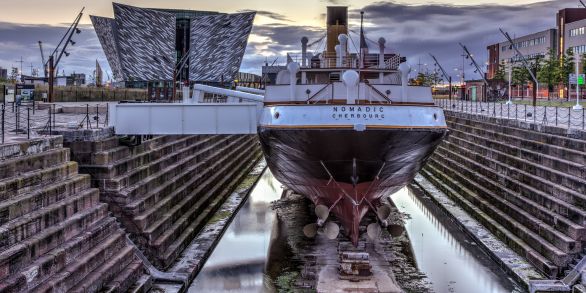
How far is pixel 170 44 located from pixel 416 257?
307 ft

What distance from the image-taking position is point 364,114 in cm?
1698

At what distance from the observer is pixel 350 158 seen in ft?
56.6

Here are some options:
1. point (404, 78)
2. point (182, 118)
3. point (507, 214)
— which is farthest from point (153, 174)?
point (507, 214)

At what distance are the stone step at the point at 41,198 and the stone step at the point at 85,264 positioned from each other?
145cm

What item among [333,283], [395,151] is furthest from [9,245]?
[395,151]

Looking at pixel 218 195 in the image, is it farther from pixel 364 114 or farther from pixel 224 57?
pixel 224 57

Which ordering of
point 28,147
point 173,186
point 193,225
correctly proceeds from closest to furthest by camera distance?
point 28,147, point 193,225, point 173,186

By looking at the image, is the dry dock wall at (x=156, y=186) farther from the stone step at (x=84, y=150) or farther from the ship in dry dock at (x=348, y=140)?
the ship in dry dock at (x=348, y=140)

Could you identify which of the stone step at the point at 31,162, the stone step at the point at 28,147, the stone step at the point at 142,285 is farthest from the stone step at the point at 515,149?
the stone step at the point at 28,147

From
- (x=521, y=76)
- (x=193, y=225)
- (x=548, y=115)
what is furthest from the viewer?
(x=521, y=76)

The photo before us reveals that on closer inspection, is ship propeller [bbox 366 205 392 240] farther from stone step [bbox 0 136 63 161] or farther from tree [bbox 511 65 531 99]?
tree [bbox 511 65 531 99]

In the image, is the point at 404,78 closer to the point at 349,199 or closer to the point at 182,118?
the point at 349,199

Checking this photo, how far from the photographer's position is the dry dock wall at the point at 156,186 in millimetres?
15984

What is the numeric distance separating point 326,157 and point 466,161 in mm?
16195
